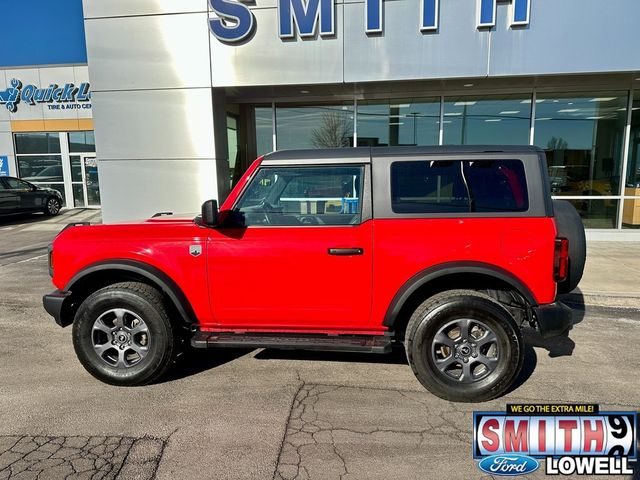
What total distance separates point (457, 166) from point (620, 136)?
9.07 meters

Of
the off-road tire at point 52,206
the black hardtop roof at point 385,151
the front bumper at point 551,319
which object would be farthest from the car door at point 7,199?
the front bumper at point 551,319

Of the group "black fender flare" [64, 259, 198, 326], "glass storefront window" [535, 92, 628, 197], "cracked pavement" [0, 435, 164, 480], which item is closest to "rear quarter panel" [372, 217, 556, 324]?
"black fender flare" [64, 259, 198, 326]

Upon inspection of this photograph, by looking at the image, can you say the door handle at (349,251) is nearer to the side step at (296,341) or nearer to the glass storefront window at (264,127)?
the side step at (296,341)

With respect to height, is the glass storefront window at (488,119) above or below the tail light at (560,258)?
above

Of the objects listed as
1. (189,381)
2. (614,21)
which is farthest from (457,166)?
(614,21)

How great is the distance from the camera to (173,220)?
154 inches

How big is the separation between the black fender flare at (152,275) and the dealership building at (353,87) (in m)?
5.69

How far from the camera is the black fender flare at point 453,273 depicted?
319 centimetres

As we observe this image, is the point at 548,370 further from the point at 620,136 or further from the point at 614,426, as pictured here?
the point at 620,136

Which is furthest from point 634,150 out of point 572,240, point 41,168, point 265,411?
point 41,168

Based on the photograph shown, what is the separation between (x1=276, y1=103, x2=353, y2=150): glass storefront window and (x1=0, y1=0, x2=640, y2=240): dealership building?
0.03 meters

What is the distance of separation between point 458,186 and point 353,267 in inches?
41.2

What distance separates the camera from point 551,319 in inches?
125

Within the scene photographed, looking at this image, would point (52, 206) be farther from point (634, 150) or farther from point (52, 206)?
point (634, 150)
